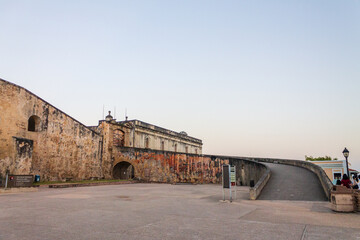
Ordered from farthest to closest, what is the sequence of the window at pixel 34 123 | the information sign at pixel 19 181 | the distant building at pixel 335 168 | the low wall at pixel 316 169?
the distant building at pixel 335 168, the window at pixel 34 123, the information sign at pixel 19 181, the low wall at pixel 316 169

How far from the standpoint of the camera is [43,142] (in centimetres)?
1992

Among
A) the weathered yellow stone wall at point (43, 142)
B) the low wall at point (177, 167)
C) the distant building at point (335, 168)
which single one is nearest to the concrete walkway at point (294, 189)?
the low wall at point (177, 167)

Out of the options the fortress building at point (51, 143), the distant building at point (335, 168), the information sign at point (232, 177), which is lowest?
the distant building at point (335, 168)

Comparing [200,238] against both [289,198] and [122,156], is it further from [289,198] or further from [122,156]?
[122,156]

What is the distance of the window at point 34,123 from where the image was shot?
19.6 meters

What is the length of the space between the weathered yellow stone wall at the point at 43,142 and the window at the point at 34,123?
0.64ft

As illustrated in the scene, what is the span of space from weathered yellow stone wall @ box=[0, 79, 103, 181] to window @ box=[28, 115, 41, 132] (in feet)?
0.64

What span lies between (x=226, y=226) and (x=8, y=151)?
16.5 meters

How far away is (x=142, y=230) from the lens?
5086mm

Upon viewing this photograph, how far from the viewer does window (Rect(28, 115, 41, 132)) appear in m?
19.6

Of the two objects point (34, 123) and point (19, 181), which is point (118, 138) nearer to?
point (34, 123)

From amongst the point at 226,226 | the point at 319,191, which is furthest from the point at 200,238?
the point at 319,191

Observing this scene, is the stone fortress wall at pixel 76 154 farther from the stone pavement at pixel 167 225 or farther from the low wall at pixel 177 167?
the stone pavement at pixel 167 225

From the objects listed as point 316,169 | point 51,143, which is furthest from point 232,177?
point 51,143
